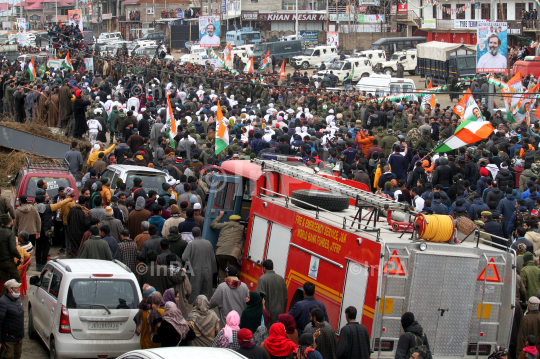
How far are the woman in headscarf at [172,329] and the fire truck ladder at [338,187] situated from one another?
2535 millimetres

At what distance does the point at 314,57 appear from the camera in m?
52.4

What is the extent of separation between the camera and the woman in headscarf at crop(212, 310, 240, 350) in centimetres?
715

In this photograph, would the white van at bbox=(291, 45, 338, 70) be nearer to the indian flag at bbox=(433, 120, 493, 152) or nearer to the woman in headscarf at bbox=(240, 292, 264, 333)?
the indian flag at bbox=(433, 120, 493, 152)

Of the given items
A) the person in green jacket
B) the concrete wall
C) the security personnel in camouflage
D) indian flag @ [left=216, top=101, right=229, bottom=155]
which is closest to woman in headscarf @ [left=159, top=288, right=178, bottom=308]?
the person in green jacket

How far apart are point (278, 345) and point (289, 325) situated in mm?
459

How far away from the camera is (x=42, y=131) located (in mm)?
18000

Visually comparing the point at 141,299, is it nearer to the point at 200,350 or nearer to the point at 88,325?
the point at 88,325

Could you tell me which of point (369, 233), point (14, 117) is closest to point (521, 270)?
point (369, 233)

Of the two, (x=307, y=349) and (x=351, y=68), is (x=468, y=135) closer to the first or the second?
(x=307, y=349)

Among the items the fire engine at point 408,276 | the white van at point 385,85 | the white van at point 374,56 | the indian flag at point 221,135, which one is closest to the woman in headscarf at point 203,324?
the fire engine at point 408,276

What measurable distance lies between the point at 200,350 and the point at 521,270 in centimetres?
549

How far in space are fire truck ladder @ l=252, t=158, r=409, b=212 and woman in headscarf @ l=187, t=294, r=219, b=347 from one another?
7.28 feet

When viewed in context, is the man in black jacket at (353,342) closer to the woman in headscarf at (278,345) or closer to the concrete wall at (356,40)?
the woman in headscarf at (278,345)

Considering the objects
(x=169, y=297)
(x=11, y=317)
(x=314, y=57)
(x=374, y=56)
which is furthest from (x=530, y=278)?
(x=314, y=57)
